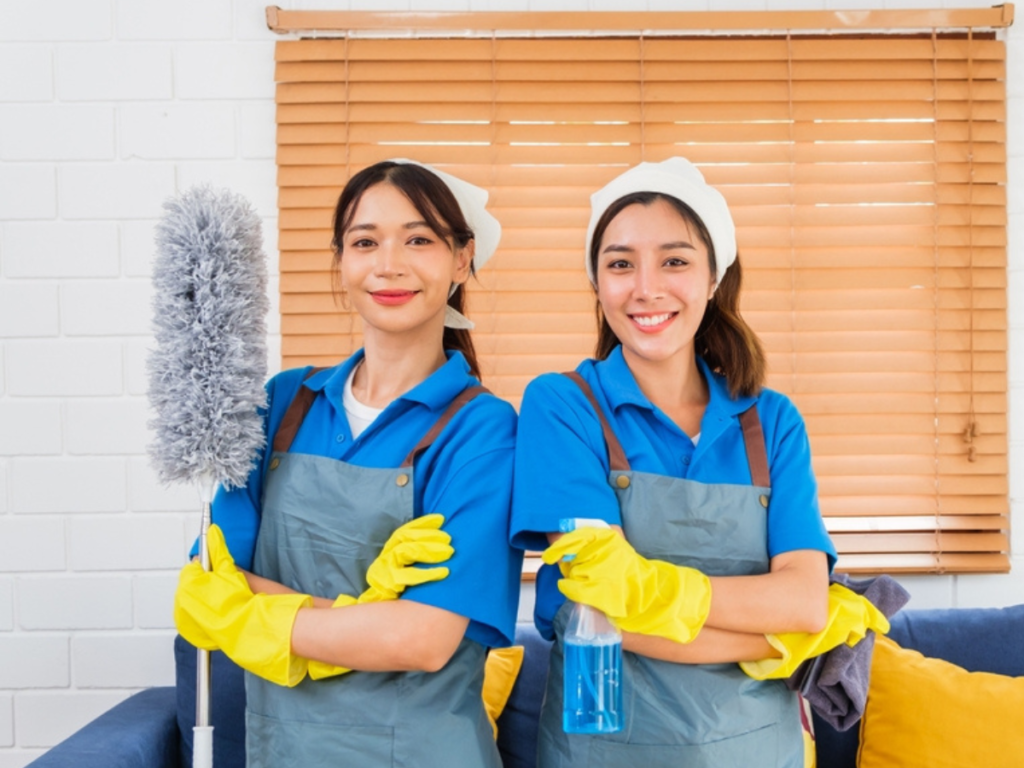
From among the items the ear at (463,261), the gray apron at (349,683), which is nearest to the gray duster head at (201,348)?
the gray apron at (349,683)

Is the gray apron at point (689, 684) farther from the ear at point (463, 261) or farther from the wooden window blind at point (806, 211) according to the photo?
the wooden window blind at point (806, 211)

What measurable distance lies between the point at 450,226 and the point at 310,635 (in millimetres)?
608

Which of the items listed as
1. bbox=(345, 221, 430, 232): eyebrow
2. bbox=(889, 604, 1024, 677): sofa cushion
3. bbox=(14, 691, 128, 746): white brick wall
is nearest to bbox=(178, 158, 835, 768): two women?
bbox=(345, 221, 430, 232): eyebrow

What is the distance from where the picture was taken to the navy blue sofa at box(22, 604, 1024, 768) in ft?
6.59

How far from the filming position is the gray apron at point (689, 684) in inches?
51.2

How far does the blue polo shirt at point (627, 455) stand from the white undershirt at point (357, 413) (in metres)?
0.22

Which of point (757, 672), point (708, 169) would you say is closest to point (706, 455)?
point (757, 672)

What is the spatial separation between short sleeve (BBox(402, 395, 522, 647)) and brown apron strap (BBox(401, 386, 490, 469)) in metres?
0.01

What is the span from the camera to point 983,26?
2334 millimetres

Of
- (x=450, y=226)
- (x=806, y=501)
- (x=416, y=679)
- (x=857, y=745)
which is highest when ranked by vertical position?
(x=450, y=226)

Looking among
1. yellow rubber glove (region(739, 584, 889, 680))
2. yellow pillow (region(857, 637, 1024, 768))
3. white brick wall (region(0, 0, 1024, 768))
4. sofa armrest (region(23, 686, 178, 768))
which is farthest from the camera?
white brick wall (region(0, 0, 1024, 768))

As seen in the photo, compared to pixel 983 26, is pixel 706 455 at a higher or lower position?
lower

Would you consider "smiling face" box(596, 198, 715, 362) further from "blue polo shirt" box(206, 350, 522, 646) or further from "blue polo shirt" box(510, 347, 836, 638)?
"blue polo shirt" box(206, 350, 522, 646)

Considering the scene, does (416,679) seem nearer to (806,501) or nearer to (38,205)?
(806,501)
